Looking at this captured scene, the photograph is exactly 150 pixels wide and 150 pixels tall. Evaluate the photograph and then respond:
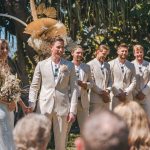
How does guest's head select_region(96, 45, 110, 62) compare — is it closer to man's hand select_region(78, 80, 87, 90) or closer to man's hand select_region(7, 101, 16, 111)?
man's hand select_region(78, 80, 87, 90)

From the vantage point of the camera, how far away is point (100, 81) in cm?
971

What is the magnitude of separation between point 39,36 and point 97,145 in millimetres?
6518

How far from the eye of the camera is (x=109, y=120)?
2.38 meters

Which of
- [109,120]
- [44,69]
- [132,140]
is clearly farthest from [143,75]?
[109,120]

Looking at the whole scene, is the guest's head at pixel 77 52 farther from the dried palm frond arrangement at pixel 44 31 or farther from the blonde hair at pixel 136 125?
the blonde hair at pixel 136 125

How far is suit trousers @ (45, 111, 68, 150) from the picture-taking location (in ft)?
25.0

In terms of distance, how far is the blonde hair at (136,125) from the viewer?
337cm

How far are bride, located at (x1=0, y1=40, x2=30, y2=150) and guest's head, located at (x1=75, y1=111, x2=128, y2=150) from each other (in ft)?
13.3

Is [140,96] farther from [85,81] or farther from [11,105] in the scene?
[11,105]

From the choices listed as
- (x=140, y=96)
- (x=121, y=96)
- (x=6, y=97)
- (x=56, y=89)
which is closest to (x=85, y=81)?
(x=121, y=96)

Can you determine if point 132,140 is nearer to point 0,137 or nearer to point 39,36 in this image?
point 0,137

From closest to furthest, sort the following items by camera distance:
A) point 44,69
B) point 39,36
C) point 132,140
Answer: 1. point 132,140
2. point 44,69
3. point 39,36

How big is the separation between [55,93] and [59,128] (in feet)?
1.52

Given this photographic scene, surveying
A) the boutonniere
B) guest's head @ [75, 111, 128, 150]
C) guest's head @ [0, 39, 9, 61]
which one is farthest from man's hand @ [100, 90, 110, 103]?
guest's head @ [75, 111, 128, 150]
